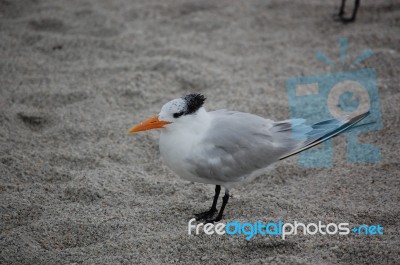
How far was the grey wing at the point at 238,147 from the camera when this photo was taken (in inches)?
83.4

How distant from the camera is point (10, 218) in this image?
2197 mm

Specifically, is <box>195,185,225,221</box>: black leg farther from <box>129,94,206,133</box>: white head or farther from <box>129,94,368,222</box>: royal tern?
<box>129,94,206,133</box>: white head

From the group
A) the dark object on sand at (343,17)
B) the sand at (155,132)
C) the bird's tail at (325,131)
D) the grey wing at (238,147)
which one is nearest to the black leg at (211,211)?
the sand at (155,132)

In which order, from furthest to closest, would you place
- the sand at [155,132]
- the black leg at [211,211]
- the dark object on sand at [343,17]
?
the dark object on sand at [343,17], the black leg at [211,211], the sand at [155,132]

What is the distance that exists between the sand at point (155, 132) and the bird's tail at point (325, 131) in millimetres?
340

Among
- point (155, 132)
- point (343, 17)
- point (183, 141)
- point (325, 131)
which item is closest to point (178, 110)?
point (183, 141)

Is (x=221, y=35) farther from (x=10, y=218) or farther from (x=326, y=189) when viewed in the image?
(x=10, y=218)

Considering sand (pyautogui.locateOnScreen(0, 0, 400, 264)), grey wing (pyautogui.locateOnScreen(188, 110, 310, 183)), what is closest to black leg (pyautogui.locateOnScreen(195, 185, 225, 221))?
sand (pyautogui.locateOnScreen(0, 0, 400, 264))

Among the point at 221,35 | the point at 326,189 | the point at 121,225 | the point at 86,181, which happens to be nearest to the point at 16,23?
the point at 221,35

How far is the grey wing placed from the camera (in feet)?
6.95

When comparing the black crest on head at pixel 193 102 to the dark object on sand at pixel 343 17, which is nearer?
the black crest on head at pixel 193 102

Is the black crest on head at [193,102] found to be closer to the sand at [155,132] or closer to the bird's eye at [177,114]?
the bird's eye at [177,114]

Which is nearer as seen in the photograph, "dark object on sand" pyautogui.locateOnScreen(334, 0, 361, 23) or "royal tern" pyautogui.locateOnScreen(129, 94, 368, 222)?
"royal tern" pyautogui.locateOnScreen(129, 94, 368, 222)

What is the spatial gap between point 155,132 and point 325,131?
118 cm
